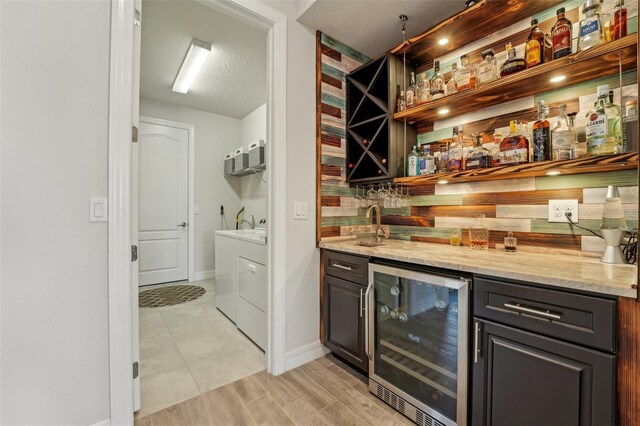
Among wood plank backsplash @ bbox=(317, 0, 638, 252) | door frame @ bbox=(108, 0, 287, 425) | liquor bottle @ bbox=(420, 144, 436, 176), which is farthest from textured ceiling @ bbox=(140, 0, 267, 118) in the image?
liquor bottle @ bbox=(420, 144, 436, 176)

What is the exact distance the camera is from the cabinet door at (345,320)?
1.78 metres

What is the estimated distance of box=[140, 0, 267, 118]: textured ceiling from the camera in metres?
2.27

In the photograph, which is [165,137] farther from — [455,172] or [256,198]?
[455,172]

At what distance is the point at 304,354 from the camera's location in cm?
203

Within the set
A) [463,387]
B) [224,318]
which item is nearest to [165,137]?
[224,318]

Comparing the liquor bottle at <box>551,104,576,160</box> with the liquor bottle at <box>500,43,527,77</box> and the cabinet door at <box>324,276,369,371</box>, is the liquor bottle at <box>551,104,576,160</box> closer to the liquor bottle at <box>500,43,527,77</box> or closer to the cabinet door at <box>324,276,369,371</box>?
the liquor bottle at <box>500,43,527,77</box>

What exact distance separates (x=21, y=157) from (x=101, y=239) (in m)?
0.44

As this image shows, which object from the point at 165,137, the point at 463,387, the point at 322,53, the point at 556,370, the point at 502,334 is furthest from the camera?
the point at 165,137

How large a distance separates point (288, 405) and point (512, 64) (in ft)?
7.38

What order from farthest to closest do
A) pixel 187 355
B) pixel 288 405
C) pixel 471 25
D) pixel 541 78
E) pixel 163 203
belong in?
pixel 163 203 < pixel 187 355 < pixel 471 25 < pixel 288 405 < pixel 541 78

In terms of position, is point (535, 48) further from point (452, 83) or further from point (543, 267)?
point (543, 267)

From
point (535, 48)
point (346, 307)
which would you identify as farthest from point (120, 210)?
point (535, 48)

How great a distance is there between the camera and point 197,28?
242cm

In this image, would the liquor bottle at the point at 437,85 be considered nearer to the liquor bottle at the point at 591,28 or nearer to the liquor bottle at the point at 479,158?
the liquor bottle at the point at 479,158
